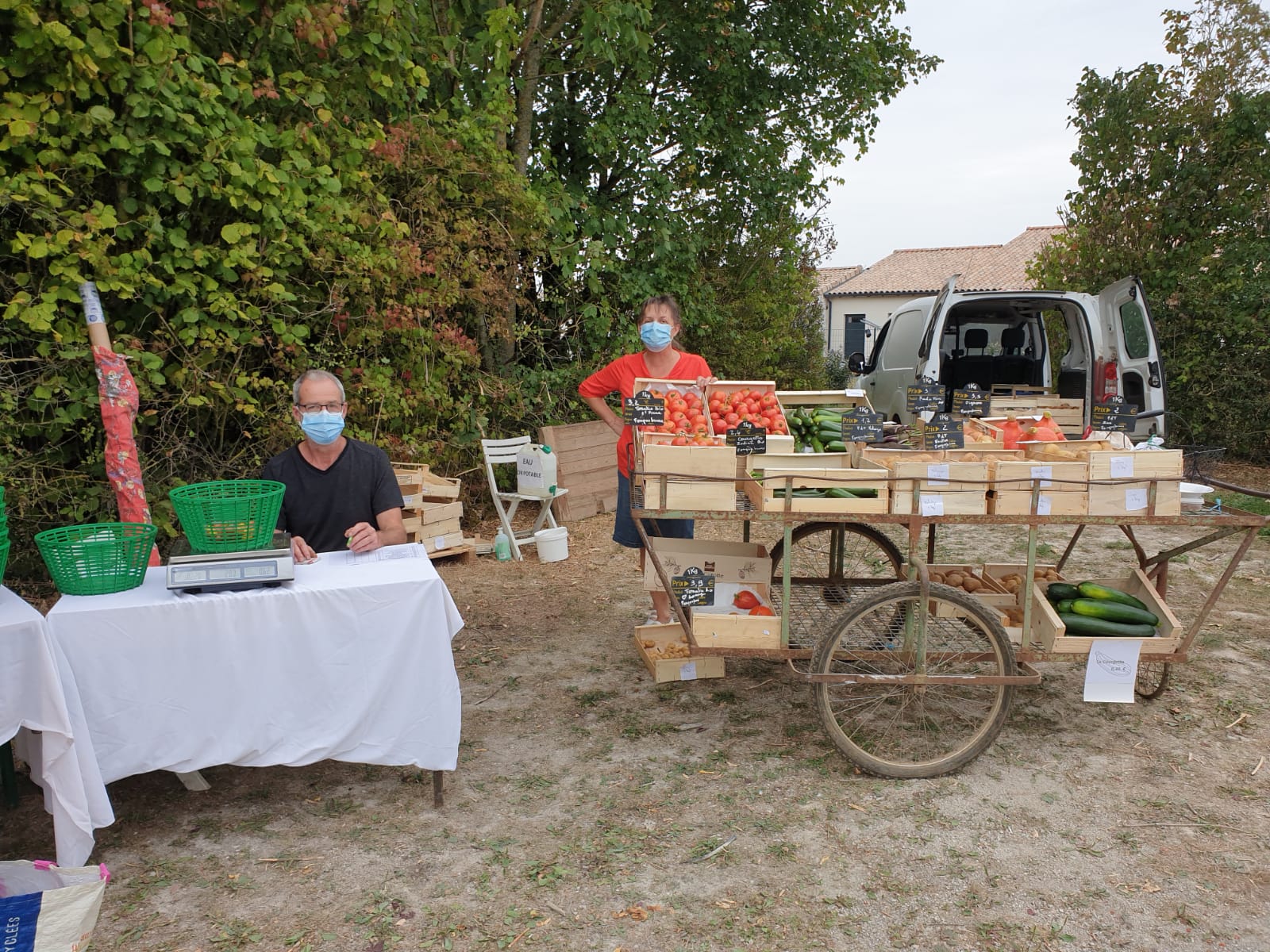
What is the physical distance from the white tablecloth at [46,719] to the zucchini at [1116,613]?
12.9 feet

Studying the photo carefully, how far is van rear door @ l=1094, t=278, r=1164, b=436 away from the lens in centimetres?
704

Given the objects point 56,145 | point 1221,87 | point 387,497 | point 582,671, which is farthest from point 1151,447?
point 1221,87

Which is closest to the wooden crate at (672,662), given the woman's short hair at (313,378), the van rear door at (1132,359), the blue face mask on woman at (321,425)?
the blue face mask on woman at (321,425)

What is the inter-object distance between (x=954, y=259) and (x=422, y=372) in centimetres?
3717

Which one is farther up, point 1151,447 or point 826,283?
point 826,283

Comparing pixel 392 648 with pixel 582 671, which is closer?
pixel 392 648

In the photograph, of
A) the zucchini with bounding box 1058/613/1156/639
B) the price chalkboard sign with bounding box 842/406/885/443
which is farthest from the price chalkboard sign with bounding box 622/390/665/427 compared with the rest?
the zucchini with bounding box 1058/613/1156/639

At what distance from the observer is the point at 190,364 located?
560cm

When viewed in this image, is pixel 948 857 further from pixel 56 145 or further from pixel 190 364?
pixel 56 145

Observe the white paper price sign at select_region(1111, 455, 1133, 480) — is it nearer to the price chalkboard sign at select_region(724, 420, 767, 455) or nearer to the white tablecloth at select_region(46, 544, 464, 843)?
the price chalkboard sign at select_region(724, 420, 767, 455)

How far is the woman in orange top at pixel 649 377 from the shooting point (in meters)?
4.44

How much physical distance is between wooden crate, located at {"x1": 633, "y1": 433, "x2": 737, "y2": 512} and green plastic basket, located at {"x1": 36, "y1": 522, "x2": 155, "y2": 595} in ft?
6.16

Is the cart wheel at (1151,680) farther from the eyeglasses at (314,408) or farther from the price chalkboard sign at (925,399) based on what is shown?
the eyeglasses at (314,408)

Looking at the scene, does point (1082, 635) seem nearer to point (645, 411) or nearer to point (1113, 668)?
point (1113, 668)
